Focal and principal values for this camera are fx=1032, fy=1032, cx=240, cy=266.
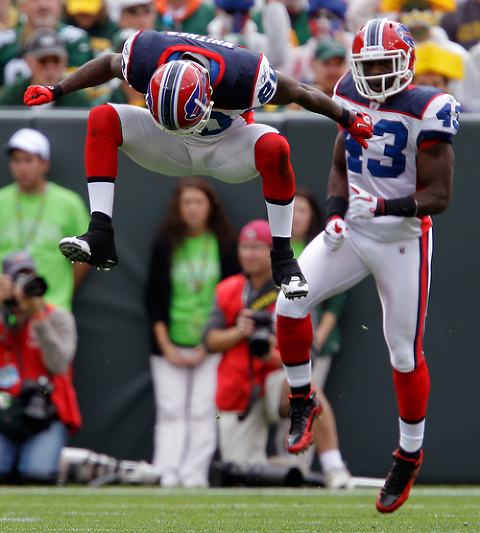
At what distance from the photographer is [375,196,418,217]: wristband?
16.0 ft

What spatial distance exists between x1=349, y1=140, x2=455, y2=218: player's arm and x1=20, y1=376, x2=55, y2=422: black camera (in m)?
2.41

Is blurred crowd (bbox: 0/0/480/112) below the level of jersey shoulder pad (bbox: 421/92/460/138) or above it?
above

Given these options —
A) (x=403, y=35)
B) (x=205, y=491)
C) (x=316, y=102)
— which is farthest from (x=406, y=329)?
(x=205, y=491)

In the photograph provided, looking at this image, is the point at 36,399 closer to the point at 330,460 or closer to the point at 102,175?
the point at 330,460

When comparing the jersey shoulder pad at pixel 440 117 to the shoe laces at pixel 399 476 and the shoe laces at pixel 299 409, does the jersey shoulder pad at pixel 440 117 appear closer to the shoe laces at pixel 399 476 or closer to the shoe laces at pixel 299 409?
the shoe laces at pixel 299 409

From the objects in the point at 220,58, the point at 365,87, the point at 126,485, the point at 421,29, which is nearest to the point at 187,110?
the point at 220,58

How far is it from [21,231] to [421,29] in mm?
3197

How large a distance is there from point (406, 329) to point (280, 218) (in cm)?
92

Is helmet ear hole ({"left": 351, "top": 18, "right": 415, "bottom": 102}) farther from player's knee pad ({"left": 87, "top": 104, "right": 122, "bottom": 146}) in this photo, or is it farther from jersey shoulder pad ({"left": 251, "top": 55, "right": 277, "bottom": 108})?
player's knee pad ({"left": 87, "top": 104, "right": 122, "bottom": 146})

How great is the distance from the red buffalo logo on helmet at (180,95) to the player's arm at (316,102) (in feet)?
1.36

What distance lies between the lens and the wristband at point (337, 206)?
521cm

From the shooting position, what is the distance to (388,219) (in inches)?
203

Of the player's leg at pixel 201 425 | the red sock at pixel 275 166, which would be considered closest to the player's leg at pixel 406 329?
the red sock at pixel 275 166

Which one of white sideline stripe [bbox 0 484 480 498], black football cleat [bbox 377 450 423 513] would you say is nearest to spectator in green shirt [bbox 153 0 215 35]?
white sideline stripe [bbox 0 484 480 498]
